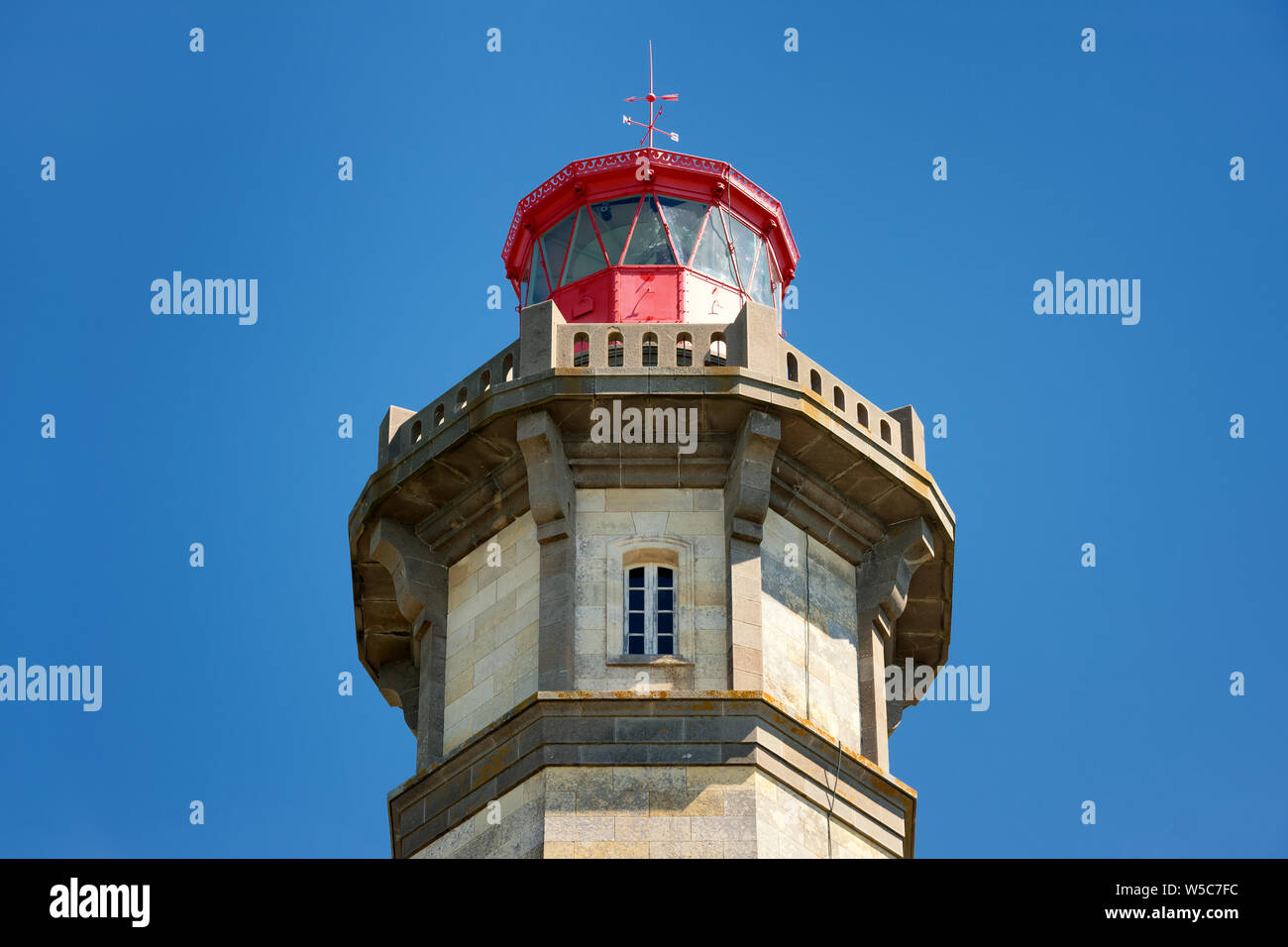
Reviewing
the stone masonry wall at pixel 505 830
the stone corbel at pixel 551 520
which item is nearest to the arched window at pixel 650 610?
the stone corbel at pixel 551 520

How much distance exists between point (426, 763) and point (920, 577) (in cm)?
766

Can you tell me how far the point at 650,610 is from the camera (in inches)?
1553

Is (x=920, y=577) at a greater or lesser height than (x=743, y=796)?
greater

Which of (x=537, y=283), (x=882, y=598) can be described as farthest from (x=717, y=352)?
(x=537, y=283)

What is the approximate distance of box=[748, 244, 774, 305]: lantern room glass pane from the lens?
4519 centimetres

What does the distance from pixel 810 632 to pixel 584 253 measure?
772 cm

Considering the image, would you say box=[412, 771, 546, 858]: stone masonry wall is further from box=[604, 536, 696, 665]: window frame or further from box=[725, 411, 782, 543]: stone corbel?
box=[725, 411, 782, 543]: stone corbel

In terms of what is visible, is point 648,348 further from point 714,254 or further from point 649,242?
point 714,254

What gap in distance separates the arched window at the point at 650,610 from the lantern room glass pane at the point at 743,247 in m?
6.63

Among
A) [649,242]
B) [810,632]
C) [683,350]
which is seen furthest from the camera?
[649,242]

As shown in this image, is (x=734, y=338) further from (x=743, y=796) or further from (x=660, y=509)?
(x=743, y=796)

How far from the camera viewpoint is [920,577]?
42.5 metres

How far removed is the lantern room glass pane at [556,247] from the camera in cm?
4497
